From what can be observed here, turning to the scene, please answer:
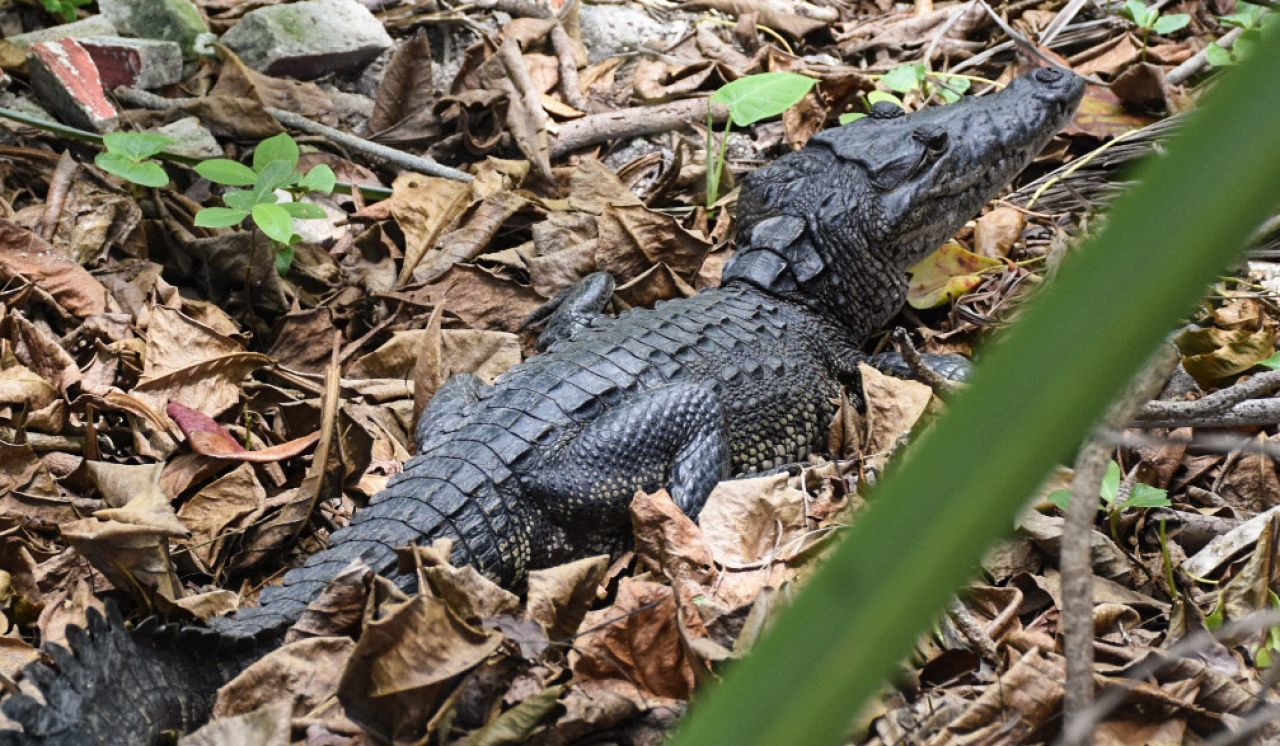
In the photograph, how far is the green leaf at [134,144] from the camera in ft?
10.9

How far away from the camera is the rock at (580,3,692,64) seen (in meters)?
4.96

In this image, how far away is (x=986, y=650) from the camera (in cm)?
219

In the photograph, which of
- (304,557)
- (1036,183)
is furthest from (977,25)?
(304,557)

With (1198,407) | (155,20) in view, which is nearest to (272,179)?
(155,20)

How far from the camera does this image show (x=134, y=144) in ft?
11.0

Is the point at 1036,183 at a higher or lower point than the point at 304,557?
higher

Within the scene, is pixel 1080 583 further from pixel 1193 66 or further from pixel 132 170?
pixel 1193 66

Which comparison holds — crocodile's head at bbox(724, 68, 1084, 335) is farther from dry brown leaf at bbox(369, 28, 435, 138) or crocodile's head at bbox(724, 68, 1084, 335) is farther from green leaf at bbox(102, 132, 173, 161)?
green leaf at bbox(102, 132, 173, 161)

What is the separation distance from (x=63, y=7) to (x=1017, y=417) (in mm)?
4616

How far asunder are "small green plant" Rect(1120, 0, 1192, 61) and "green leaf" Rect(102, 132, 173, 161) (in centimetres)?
373

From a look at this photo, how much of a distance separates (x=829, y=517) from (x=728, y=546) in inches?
14.3

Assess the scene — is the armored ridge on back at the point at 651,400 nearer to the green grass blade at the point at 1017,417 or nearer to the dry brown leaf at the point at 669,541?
the dry brown leaf at the point at 669,541

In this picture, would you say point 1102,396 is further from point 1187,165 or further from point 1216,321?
point 1216,321

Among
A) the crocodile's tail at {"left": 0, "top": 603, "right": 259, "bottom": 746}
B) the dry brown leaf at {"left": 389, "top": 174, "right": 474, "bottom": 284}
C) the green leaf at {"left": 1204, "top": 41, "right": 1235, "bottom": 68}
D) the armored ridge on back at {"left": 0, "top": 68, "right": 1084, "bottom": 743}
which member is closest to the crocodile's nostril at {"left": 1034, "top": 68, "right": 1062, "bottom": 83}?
the armored ridge on back at {"left": 0, "top": 68, "right": 1084, "bottom": 743}
